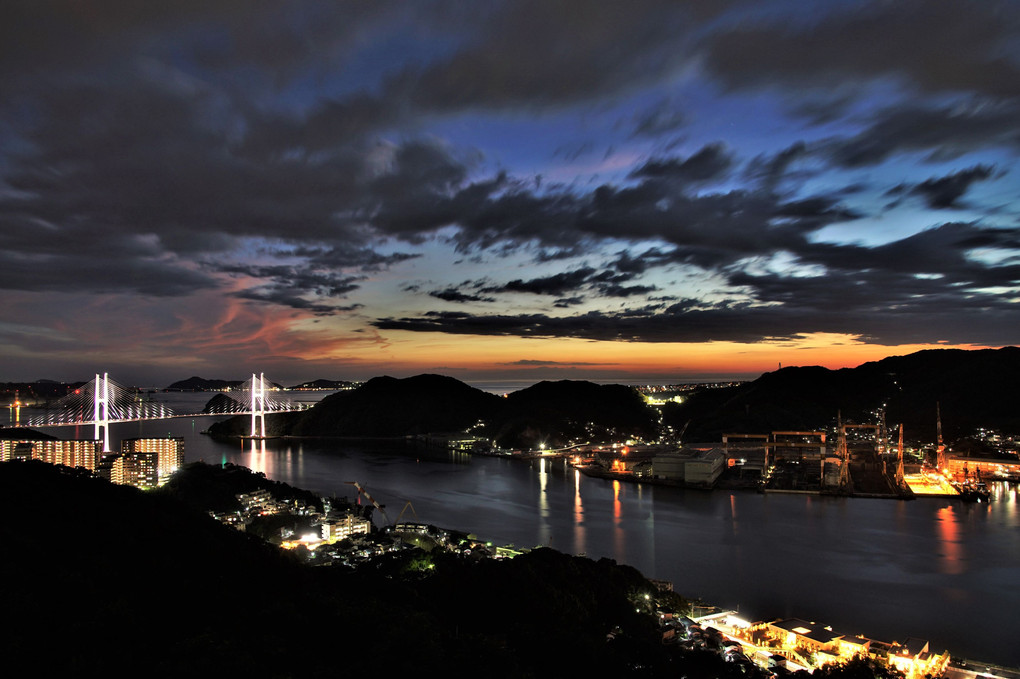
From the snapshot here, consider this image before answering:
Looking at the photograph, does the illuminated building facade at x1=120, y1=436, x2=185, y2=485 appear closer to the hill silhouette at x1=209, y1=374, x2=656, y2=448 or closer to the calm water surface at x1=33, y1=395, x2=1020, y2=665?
the calm water surface at x1=33, y1=395, x2=1020, y2=665

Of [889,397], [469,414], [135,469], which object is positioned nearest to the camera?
[135,469]

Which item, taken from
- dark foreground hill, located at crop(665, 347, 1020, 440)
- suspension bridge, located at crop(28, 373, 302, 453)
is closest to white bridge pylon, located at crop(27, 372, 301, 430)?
suspension bridge, located at crop(28, 373, 302, 453)

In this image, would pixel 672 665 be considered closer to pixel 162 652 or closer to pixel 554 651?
pixel 554 651

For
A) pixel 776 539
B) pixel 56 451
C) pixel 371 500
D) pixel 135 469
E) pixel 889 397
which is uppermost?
pixel 889 397

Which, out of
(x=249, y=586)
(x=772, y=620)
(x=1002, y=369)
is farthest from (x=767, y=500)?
(x=1002, y=369)

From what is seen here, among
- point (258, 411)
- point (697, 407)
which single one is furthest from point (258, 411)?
point (697, 407)

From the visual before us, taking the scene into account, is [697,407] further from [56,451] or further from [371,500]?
[56,451]
